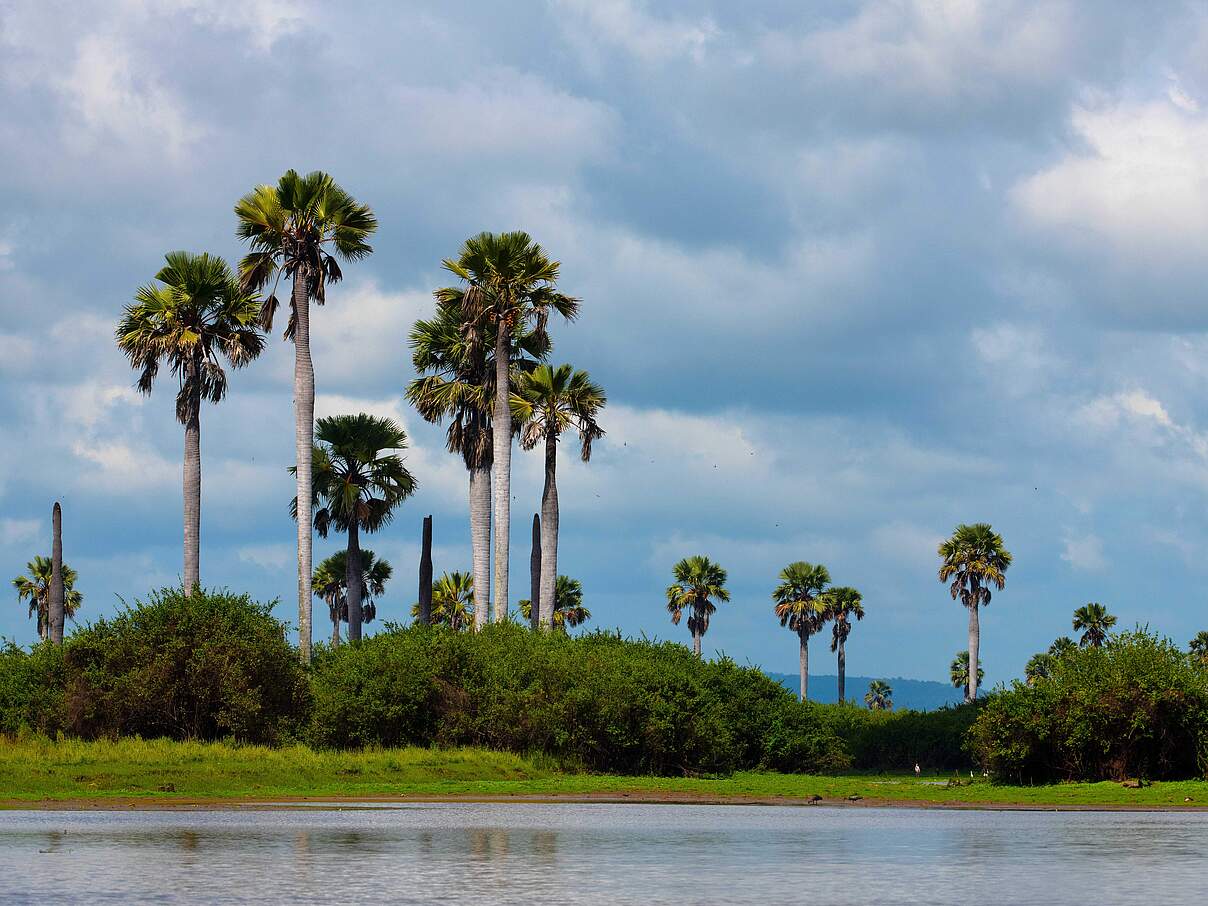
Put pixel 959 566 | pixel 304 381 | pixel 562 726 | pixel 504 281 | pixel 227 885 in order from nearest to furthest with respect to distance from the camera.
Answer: pixel 227 885 < pixel 562 726 < pixel 304 381 < pixel 504 281 < pixel 959 566

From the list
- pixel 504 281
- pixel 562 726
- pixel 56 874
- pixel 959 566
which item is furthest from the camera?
pixel 959 566

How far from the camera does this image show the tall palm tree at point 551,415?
60844 mm

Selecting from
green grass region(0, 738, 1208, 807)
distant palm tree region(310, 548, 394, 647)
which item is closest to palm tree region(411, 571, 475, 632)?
distant palm tree region(310, 548, 394, 647)

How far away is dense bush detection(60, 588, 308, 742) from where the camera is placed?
146 feet

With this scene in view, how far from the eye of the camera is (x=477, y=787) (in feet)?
129

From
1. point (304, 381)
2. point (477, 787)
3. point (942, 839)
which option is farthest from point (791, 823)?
point (304, 381)

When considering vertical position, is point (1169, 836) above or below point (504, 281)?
below

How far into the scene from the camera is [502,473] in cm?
5700

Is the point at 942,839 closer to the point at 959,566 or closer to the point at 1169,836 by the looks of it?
the point at 1169,836

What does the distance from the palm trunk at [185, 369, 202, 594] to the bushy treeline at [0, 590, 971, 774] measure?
680cm

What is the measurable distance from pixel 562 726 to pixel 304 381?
1830 cm

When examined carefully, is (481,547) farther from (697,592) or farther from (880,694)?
(880,694)

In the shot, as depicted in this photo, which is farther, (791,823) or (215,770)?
(215,770)

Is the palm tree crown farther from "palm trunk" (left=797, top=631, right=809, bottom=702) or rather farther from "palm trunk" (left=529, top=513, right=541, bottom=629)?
"palm trunk" (left=797, top=631, right=809, bottom=702)
